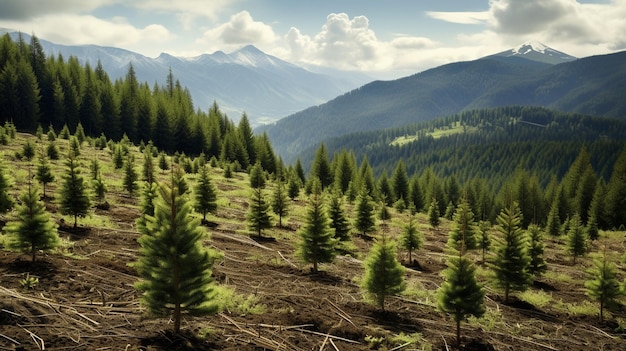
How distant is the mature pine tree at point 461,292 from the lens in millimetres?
13805

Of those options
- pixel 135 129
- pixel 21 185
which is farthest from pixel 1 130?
pixel 135 129

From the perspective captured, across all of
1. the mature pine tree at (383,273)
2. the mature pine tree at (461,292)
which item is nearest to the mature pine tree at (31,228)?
the mature pine tree at (383,273)

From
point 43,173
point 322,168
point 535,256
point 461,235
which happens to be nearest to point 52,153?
point 43,173

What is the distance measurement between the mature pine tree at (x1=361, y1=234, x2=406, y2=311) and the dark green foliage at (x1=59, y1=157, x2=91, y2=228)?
633 inches

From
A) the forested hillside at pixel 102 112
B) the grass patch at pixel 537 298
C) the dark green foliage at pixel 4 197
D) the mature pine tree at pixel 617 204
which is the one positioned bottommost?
the mature pine tree at pixel 617 204

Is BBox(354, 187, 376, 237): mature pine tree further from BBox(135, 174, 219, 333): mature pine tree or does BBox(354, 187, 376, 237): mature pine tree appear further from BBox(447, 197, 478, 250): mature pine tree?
BBox(135, 174, 219, 333): mature pine tree

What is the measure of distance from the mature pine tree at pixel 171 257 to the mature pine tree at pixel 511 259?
55.0 ft

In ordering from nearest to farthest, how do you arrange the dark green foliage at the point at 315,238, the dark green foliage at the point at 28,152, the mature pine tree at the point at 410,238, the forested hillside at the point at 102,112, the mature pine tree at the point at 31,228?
1. the mature pine tree at the point at 31,228
2. the dark green foliage at the point at 315,238
3. the mature pine tree at the point at 410,238
4. the dark green foliage at the point at 28,152
5. the forested hillside at the point at 102,112

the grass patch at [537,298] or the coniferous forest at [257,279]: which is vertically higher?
the coniferous forest at [257,279]

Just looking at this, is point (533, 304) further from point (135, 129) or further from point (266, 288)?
point (135, 129)

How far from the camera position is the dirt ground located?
10.4 m

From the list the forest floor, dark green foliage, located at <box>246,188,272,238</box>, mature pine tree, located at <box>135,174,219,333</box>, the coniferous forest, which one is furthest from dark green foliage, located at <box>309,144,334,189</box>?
mature pine tree, located at <box>135,174,219,333</box>

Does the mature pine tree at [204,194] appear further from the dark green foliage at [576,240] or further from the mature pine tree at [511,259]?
the dark green foliage at [576,240]

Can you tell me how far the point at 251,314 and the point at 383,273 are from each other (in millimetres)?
5643
